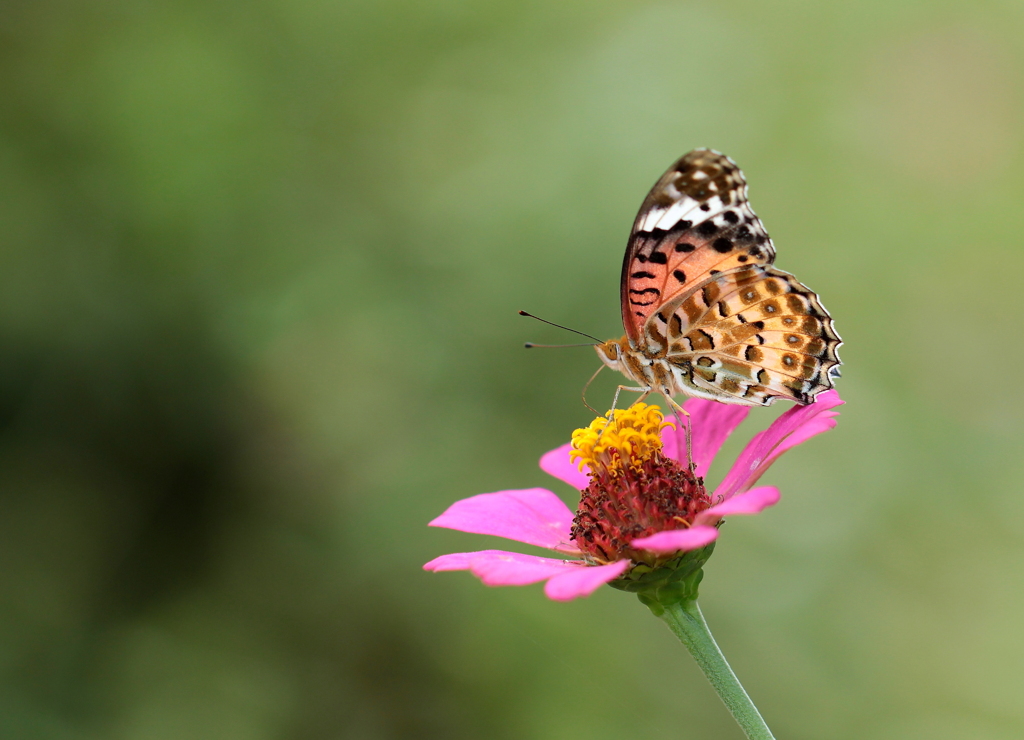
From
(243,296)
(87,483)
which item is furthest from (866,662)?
(87,483)

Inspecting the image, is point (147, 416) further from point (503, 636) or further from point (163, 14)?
point (163, 14)

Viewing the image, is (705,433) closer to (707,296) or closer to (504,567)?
(707,296)

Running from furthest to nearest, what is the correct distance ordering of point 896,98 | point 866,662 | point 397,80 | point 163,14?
1. point 896,98
2. point 397,80
3. point 163,14
4. point 866,662

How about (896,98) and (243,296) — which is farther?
(896,98)

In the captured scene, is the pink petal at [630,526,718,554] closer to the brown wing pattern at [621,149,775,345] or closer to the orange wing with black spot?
the orange wing with black spot

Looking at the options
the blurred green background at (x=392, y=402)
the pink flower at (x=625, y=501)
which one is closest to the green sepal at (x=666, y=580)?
the pink flower at (x=625, y=501)

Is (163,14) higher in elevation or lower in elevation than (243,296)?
higher
